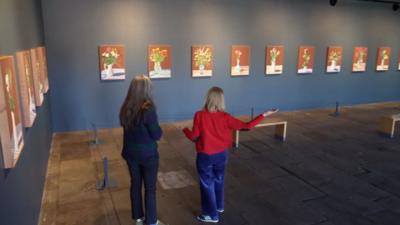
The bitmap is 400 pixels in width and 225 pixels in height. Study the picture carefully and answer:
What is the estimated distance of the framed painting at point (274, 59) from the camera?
895 cm

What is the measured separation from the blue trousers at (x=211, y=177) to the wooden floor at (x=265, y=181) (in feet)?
0.80

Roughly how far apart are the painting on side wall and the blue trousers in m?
6.78

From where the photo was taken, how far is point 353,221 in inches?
148

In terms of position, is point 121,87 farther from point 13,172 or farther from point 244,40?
point 13,172

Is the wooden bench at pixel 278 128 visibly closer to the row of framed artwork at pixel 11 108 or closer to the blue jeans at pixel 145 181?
the blue jeans at pixel 145 181

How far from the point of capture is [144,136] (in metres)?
3.11

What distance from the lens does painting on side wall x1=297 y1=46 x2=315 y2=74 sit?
30.8 feet

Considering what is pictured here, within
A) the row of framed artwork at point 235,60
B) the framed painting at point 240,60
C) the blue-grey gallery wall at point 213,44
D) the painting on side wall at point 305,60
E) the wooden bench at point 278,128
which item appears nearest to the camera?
the wooden bench at point 278,128

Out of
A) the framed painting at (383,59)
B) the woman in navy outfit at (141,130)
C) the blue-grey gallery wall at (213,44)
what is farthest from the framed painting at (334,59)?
the woman in navy outfit at (141,130)

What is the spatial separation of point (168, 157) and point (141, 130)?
2.83 m

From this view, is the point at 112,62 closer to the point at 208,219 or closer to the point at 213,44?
the point at 213,44

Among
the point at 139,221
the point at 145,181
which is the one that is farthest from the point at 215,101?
the point at 139,221

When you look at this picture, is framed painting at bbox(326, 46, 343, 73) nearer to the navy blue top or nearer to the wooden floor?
the wooden floor

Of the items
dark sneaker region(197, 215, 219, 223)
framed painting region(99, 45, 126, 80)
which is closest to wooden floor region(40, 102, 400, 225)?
dark sneaker region(197, 215, 219, 223)
